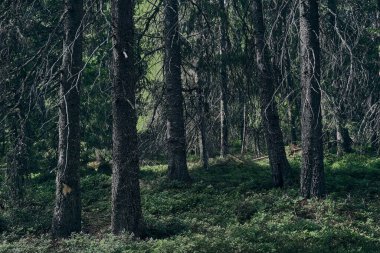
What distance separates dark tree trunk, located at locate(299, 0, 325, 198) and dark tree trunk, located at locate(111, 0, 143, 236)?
15.2 ft

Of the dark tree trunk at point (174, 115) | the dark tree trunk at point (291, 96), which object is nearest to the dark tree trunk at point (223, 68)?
the dark tree trunk at point (174, 115)

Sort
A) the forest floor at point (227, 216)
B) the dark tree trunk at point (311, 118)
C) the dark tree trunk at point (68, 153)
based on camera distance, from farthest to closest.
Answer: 1. the dark tree trunk at point (311, 118)
2. the dark tree trunk at point (68, 153)
3. the forest floor at point (227, 216)

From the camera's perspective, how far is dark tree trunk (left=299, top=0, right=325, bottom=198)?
1219 centimetres

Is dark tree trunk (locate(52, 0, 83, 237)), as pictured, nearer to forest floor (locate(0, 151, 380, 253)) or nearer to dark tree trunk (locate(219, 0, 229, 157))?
forest floor (locate(0, 151, 380, 253))

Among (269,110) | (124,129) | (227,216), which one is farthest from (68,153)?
(269,110)

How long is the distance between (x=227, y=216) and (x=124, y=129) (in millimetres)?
3625

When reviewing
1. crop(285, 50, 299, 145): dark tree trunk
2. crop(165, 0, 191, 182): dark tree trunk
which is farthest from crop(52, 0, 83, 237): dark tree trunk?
crop(165, 0, 191, 182): dark tree trunk

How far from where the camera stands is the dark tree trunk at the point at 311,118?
12.2 metres

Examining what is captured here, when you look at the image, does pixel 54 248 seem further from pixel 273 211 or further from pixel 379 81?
pixel 379 81

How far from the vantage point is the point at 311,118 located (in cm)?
1225

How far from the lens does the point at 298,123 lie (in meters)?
24.5

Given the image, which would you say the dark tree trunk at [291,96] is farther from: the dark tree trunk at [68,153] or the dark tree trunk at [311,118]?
the dark tree trunk at [68,153]

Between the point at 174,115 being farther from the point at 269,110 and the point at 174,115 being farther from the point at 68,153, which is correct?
the point at 68,153

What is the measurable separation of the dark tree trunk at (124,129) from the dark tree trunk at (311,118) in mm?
4633
